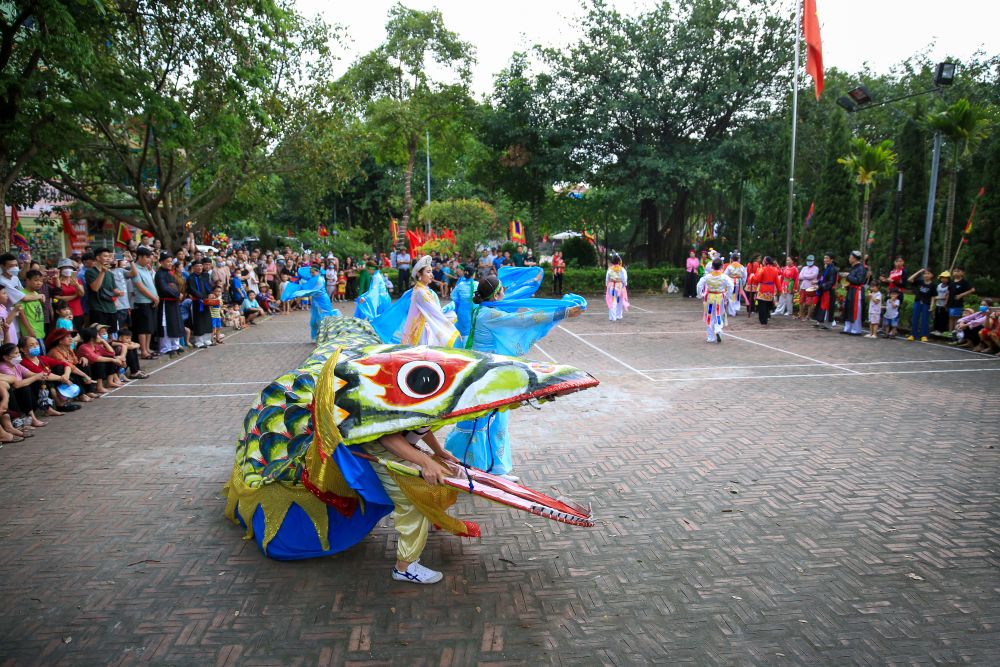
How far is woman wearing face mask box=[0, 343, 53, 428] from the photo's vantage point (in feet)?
24.4

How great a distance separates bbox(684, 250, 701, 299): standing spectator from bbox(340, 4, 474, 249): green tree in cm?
1234

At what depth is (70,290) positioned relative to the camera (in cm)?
990

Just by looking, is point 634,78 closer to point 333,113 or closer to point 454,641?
point 333,113

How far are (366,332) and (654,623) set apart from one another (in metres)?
4.16

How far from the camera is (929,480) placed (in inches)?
231

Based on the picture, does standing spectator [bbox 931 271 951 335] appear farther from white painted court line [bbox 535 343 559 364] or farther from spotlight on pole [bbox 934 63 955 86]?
white painted court line [bbox 535 343 559 364]

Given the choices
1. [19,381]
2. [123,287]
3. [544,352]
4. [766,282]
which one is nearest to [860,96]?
[766,282]

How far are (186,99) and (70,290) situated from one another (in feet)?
23.5

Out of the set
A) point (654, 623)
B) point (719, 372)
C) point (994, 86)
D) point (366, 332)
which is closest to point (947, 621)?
point (654, 623)

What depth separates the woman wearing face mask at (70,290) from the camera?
9.83 meters

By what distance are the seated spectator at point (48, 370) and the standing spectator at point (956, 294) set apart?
15.1m

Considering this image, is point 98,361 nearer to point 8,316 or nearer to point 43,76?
point 8,316

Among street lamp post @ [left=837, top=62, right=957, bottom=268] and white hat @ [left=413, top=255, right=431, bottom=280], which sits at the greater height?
street lamp post @ [left=837, top=62, right=957, bottom=268]

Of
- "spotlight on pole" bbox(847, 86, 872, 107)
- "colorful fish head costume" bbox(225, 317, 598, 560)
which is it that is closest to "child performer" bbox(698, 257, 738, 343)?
"spotlight on pole" bbox(847, 86, 872, 107)
